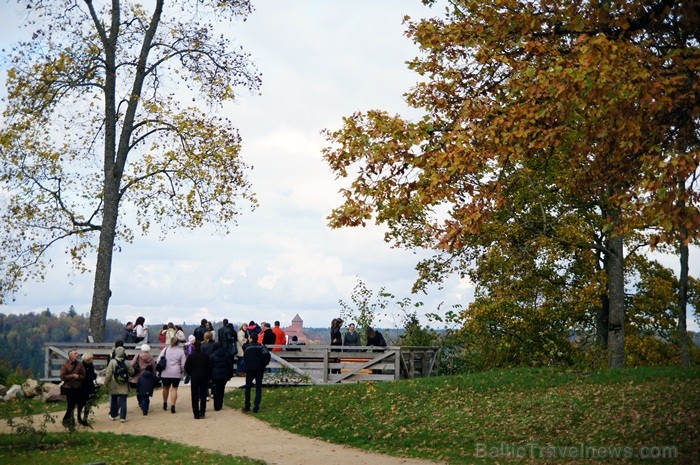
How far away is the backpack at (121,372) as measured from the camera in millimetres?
21109

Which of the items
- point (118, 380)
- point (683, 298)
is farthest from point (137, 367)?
point (683, 298)

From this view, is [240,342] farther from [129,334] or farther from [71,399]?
[71,399]

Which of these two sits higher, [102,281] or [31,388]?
[102,281]

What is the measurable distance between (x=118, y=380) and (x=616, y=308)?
15.8m

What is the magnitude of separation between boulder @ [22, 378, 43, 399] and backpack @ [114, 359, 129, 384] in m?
6.24

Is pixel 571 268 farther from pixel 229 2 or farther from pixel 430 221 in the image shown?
pixel 229 2

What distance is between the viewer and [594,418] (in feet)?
56.4

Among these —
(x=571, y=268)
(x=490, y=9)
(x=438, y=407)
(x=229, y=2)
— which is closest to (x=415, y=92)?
(x=490, y=9)

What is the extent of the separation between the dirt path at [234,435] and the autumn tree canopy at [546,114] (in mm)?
4598

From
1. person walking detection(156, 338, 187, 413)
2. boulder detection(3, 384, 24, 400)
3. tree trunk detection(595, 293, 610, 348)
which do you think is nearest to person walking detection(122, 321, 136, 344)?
boulder detection(3, 384, 24, 400)

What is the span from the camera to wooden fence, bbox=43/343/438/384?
2673 cm

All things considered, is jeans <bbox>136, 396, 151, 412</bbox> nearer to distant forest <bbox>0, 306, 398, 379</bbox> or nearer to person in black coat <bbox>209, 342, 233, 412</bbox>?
person in black coat <bbox>209, 342, 233, 412</bbox>

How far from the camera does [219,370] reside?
877 inches

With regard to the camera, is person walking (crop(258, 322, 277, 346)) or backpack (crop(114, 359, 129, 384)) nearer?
backpack (crop(114, 359, 129, 384))
